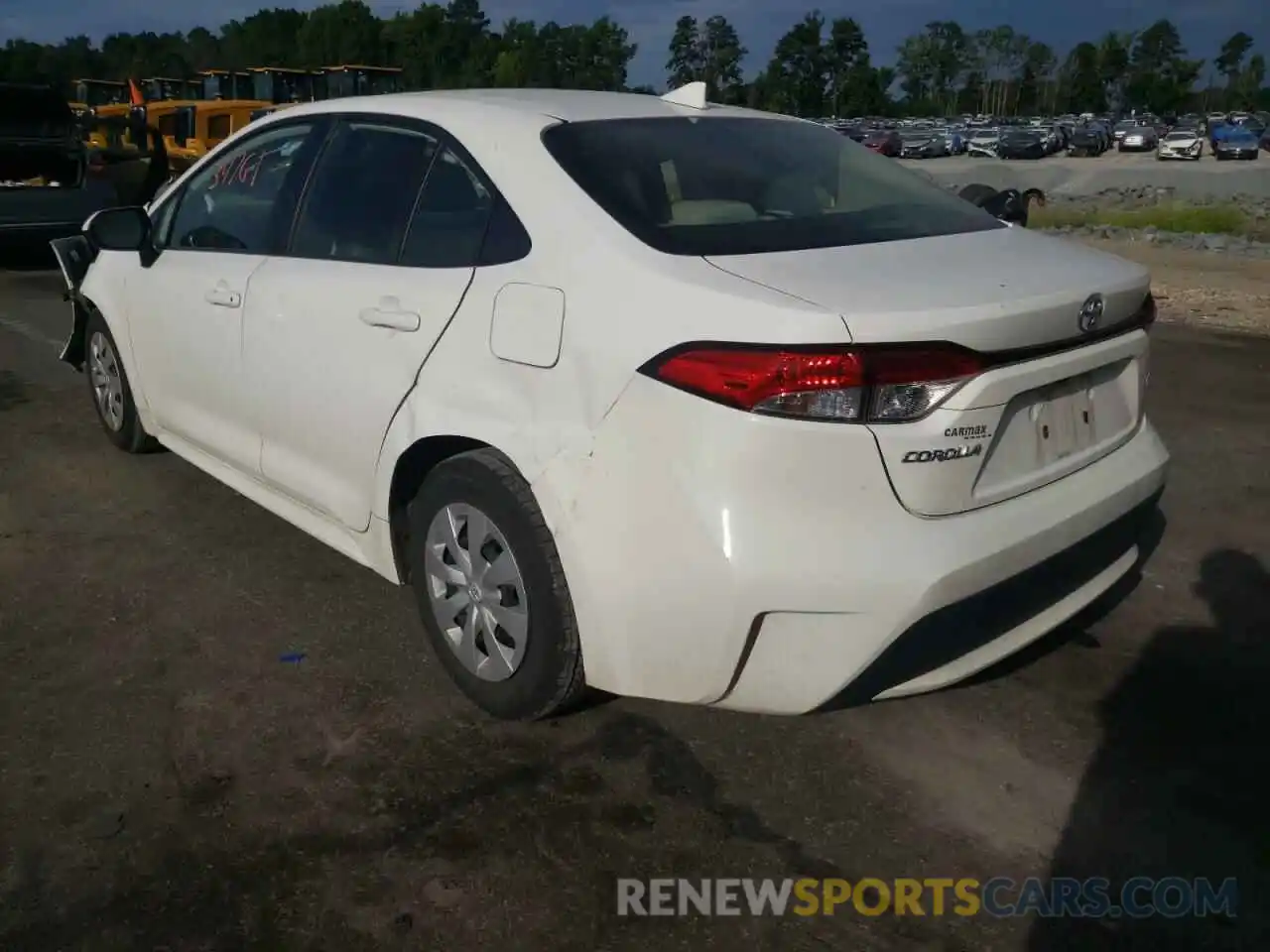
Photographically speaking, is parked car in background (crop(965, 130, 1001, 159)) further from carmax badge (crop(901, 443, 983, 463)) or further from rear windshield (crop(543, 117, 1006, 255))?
carmax badge (crop(901, 443, 983, 463))

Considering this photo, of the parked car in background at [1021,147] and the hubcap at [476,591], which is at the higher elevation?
the parked car in background at [1021,147]

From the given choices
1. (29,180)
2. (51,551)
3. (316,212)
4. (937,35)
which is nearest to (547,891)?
(316,212)

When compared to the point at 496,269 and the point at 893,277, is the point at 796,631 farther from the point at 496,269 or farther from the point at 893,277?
the point at 496,269

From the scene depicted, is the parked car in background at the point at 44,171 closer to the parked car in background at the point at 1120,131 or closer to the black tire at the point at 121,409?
the black tire at the point at 121,409

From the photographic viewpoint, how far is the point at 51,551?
14.4ft

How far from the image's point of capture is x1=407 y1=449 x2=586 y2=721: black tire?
284cm

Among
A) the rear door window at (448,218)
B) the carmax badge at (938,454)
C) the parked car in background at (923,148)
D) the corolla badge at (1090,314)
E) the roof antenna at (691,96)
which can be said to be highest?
the roof antenna at (691,96)

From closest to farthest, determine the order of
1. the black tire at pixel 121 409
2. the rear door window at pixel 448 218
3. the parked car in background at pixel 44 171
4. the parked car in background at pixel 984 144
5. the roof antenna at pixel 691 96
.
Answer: the rear door window at pixel 448 218 → the roof antenna at pixel 691 96 → the black tire at pixel 121 409 → the parked car in background at pixel 44 171 → the parked car in background at pixel 984 144

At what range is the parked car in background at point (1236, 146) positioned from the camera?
54.4 meters

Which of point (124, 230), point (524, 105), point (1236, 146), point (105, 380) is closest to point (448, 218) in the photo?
point (524, 105)

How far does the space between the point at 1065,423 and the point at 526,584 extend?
134 centimetres

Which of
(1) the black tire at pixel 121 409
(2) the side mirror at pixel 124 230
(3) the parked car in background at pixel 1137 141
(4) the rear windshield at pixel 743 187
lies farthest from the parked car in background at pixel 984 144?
(4) the rear windshield at pixel 743 187

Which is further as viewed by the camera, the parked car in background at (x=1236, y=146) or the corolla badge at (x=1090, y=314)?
the parked car in background at (x=1236, y=146)

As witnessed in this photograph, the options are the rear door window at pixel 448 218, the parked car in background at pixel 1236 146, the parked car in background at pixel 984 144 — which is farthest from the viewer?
the parked car in background at pixel 984 144
